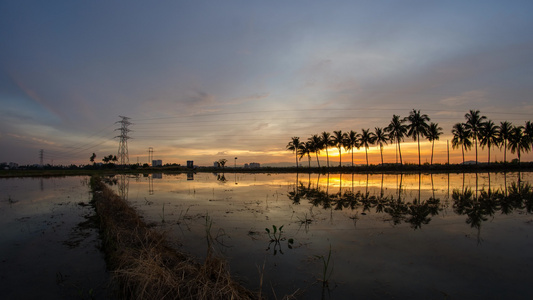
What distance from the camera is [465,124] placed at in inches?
2452

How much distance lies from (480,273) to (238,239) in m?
7.19

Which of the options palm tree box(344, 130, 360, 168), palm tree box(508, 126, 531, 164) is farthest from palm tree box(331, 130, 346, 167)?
palm tree box(508, 126, 531, 164)

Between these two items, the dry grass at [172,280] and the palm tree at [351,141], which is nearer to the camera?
the dry grass at [172,280]

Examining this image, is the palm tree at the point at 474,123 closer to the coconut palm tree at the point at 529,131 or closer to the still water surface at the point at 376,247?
the coconut palm tree at the point at 529,131

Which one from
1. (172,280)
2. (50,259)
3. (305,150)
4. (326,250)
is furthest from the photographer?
(305,150)

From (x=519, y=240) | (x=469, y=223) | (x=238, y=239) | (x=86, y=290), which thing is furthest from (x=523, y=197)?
(x=86, y=290)

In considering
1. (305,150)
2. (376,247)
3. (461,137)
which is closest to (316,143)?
(305,150)

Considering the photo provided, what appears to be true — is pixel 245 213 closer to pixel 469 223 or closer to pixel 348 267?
pixel 348 267

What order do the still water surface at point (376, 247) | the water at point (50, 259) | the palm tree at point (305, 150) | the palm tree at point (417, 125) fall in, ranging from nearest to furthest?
the still water surface at point (376, 247), the water at point (50, 259), the palm tree at point (417, 125), the palm tree at point (305, 150)

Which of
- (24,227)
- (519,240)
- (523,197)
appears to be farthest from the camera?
(523,197)

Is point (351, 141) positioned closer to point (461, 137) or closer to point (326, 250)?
point (461, 137)

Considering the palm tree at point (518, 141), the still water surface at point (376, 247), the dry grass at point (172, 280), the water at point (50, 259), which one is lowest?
the water at point (50, 259)

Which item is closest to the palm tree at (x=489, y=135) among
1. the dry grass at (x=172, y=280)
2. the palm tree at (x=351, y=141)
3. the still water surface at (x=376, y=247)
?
the palm tree at (x=351, y=141)

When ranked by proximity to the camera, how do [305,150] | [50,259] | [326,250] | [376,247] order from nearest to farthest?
[50,259] → [326,250] → [376,247] → [305,150]
